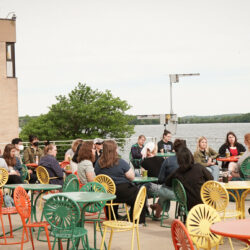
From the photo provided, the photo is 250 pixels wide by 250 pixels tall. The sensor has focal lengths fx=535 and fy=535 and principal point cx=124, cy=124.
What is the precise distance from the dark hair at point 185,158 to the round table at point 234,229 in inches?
114

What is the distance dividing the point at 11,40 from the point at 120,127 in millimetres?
36502

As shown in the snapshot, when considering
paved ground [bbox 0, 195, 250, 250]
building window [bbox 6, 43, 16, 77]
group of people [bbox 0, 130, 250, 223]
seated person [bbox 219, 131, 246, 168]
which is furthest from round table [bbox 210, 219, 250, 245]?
building window [bbox 6, 43, 16, 77]

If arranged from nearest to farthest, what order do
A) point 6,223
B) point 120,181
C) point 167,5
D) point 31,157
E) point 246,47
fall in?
point 120,181, point 6,223, point 31,157, point 167,5, point 246,47

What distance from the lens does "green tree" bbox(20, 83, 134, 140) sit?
6041 cm

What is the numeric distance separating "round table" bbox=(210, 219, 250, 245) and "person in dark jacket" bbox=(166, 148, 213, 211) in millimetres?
2916

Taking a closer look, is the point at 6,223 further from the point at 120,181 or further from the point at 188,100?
the point at 188,100

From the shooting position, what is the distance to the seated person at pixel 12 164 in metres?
10.1

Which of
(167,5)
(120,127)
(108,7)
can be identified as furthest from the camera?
(120,127)

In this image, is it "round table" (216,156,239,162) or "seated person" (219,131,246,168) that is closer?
"round table" (216,156,239,162)

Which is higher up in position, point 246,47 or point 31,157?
point 246,47

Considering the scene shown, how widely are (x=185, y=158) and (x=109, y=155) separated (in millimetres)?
1111

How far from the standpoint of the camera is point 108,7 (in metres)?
23.0

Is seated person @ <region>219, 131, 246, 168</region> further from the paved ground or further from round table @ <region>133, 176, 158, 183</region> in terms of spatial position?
the paved ground

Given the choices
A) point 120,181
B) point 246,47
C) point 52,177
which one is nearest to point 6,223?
point 52,177
